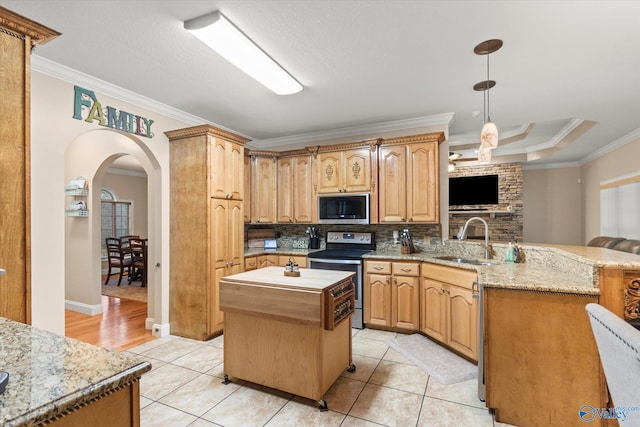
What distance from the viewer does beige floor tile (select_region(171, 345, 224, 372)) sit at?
9.05ft

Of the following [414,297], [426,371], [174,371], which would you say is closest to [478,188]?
[414,297]

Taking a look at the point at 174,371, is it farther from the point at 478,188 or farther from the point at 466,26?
the point at 478,188

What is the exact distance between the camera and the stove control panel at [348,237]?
4.31m

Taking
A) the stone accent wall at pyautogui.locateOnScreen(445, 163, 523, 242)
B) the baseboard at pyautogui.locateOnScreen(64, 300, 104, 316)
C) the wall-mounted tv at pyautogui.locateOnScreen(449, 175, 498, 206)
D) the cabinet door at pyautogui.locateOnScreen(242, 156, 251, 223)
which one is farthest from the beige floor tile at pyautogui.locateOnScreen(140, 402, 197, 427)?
the wall-mounted tv at pyautogui.locateOnScreen(449, 175, 498, 206)

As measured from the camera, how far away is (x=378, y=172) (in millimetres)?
4027

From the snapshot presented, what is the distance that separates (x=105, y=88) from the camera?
2941 mm

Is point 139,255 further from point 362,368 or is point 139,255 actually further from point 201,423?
point 362,368

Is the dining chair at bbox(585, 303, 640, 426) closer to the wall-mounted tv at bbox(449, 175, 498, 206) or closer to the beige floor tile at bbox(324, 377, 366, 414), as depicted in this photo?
the beige floor tile at bbox(324, 377, 366, 414)

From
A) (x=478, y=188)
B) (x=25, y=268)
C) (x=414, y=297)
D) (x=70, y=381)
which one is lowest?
(x=414, y=297)

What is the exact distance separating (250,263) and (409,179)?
2362 mm

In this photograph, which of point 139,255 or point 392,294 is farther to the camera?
point 139,255

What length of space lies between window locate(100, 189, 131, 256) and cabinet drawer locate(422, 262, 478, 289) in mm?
7806

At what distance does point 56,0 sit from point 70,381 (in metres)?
2.26

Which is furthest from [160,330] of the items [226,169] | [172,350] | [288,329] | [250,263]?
[288,329]
